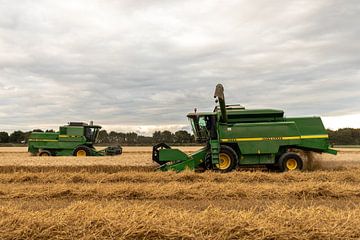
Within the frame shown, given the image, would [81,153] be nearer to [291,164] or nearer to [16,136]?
[291,164]

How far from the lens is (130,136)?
68375mm

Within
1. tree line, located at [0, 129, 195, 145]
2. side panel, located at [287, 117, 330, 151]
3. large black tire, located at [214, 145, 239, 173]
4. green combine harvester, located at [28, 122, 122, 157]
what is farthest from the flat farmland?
tree line, located at [0, 129, 195, 145]

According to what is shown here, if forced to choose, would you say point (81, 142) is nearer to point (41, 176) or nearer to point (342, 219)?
point (41, 176)

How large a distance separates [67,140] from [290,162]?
1483cm

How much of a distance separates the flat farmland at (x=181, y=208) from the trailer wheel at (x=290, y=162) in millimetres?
1829

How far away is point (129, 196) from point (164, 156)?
16.4 ft

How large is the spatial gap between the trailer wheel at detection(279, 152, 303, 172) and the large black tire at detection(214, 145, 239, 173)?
1669 millimetres

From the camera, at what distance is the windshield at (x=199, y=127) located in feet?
43.2

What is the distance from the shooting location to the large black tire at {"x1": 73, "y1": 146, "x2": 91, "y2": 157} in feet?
67.9

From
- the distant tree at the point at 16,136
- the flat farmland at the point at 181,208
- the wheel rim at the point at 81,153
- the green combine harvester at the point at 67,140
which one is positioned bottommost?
the flat farmland at the point at 181,208

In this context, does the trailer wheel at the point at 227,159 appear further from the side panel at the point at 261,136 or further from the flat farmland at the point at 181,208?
the flat farmland at the point at 181,208

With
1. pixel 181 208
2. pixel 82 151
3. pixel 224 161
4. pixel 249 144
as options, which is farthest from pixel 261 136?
pixel 82 151

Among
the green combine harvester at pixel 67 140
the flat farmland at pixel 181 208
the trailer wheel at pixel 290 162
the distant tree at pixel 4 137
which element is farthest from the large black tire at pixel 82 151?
the distant tree at pixel 4 137

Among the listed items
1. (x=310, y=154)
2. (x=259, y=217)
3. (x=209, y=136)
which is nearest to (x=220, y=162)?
(x=209, y=136)
